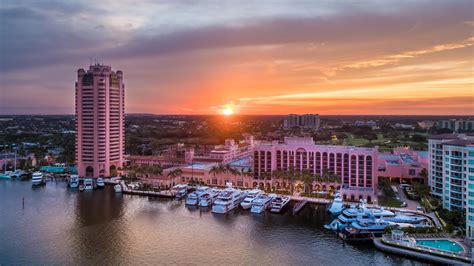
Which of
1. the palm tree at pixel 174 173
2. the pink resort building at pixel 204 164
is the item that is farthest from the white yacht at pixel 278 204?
the palm tree at pixel 174 173

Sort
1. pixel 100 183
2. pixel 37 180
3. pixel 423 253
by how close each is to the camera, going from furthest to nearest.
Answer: pixel 37 180
pixel 100 183
pixel 423 253

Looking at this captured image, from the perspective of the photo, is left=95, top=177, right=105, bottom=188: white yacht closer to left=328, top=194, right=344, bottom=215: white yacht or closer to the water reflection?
the water reflection

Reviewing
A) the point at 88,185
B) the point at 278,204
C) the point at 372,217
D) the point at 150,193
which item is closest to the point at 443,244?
the point at 372,217

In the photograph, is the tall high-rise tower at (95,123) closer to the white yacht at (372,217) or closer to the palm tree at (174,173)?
the palm tree at (174,173)

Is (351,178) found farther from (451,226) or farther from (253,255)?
(253,255)

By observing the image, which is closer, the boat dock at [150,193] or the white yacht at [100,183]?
the boat dock at [150,193]

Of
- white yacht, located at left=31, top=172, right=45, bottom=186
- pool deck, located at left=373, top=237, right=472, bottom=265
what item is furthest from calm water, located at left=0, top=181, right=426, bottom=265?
white yacht, located at left=31, top=172, right=45, bottom=186

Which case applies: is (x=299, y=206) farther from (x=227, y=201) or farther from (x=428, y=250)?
(x=428, y=250)
